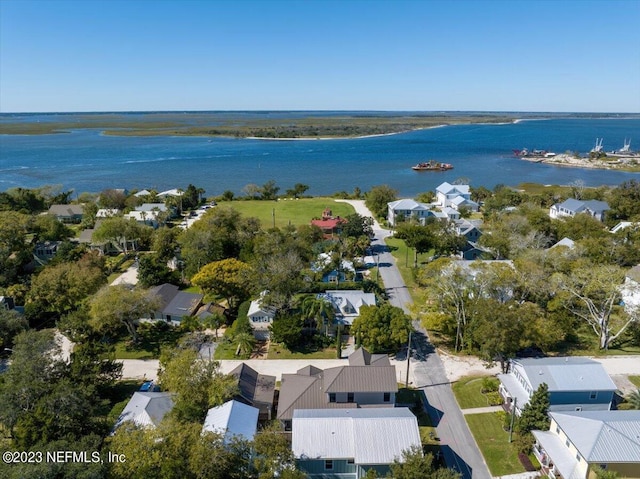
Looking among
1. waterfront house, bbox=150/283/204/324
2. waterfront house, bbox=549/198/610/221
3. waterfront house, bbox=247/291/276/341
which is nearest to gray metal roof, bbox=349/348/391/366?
waterfront house, bbox=247/291/276/341

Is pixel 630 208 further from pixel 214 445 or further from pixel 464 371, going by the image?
pixel 214 445

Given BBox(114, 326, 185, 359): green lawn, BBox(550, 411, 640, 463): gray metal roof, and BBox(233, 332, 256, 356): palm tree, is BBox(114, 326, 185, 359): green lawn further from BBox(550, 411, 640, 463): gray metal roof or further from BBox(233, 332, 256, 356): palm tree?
BBox(550, 411, 640, 463): gray metal roof

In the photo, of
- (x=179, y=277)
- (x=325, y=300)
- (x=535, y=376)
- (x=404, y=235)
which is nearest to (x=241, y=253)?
(x=179, y=277)

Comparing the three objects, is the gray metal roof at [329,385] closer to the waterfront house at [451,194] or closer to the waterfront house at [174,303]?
the waterfront house at [174,303]

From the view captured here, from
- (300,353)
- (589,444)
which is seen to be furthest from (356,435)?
(300,353)

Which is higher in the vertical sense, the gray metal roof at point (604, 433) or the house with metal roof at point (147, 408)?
the gray metal roof at point (604, 433)

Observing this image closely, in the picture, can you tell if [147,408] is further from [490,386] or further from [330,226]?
[330,226]

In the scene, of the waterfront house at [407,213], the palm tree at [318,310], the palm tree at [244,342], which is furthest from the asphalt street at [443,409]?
the waterfront house at [407,213]
